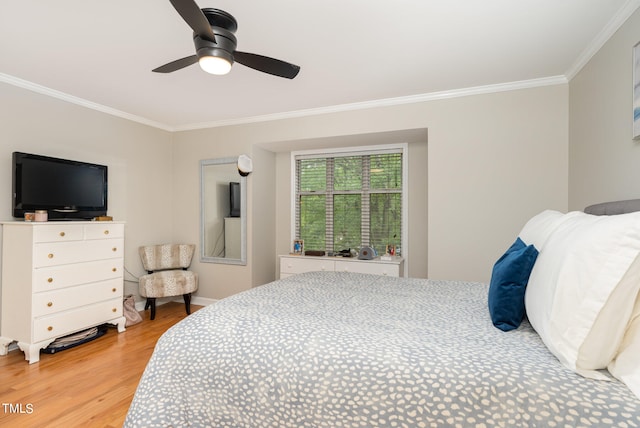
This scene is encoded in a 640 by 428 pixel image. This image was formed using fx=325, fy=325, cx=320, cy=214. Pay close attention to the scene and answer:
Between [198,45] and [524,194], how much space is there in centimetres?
296

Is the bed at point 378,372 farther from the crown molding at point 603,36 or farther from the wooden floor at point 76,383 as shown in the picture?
the crown molding at point 603,36

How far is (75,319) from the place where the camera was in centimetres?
302

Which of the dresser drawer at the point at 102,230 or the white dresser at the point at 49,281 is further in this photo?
the dresser drawer at the point at 102,230

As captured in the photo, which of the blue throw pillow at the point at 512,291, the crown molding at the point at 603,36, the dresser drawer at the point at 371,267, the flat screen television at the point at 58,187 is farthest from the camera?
the dresser drawer at the point at 371,267

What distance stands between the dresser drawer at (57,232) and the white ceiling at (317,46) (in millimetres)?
1325

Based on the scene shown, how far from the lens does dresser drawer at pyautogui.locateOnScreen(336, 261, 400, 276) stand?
12.2 ft

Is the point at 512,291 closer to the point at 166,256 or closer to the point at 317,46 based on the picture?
the point at 317,46

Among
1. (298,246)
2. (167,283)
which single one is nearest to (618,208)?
(298,246)

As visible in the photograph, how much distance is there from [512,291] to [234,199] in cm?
352

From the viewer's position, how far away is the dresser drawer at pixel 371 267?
3713 mm

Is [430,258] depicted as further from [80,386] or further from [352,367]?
[80,386]

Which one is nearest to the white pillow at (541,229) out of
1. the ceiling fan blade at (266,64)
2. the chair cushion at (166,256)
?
the ceiling fan blade at (266,64)

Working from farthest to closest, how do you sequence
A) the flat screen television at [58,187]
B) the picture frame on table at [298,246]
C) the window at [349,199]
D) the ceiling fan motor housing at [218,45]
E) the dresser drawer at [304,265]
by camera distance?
the picture frame on table at [298,246], the window at [349,199], the dresser drawer at [304,265], the flat screen television at [58,187], the ceiling fan motor housing at [218,45]

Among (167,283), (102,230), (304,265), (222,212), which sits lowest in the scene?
(167,283)
